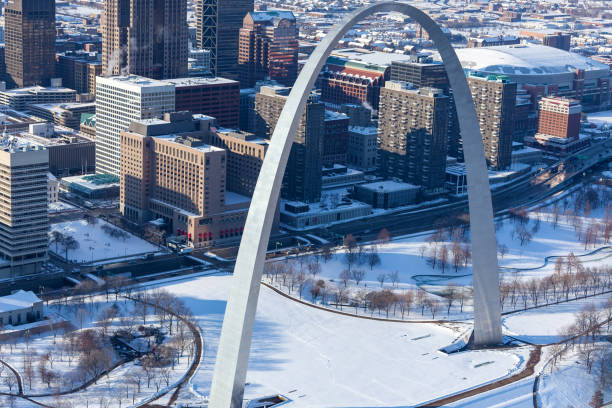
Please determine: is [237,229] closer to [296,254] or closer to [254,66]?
[296,254]

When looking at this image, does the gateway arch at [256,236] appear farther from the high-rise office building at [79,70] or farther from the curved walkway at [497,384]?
the high-rise office building at [79,70]

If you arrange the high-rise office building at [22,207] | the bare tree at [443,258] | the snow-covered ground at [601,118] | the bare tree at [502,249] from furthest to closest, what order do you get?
the snow-covered ground at [601,118]
the bare tree at [502,249]
the bare tree at [443,258]
the high-rise office building at [22,207]

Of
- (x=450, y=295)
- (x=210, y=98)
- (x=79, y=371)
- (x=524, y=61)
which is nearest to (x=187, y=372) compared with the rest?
(x=79, y=371)

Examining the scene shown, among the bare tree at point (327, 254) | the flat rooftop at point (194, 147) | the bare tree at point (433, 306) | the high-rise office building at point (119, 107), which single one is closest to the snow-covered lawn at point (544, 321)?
the bare tree at point (433, 306)

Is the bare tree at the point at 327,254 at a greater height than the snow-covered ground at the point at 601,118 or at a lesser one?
lesser

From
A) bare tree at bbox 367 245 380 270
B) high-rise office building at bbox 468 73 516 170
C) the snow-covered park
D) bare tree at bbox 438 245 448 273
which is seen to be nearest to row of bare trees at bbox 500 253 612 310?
the snow-covered park

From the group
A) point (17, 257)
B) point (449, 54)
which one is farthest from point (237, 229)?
point (449, 54)
